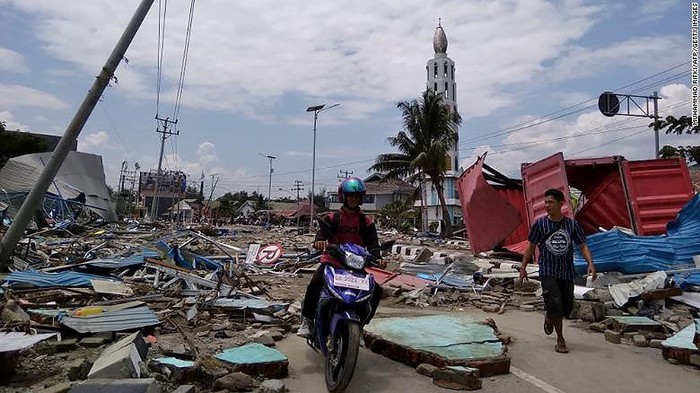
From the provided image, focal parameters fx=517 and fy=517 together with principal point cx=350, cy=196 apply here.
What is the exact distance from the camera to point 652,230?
10594mm

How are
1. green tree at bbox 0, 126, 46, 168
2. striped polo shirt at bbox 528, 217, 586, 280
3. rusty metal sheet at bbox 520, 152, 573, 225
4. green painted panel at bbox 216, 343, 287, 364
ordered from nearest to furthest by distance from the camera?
1. green painted panel at bbox 216, 343, 287, 364
2. striped polo shirt at bbox 528, 217, 586, 280
3. rusty metal sheet at bbox 520, 152, 573, 225
4. green tree at bbox 0, 126, 46, 168

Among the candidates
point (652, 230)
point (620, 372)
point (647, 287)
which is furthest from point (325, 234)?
point (652, 230)

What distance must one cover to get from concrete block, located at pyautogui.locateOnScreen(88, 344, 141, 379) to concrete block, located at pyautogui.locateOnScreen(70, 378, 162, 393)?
324 millimetres

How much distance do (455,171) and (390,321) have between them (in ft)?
171

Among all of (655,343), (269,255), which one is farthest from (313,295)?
(269,255)

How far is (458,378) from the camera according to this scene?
4.11 metres

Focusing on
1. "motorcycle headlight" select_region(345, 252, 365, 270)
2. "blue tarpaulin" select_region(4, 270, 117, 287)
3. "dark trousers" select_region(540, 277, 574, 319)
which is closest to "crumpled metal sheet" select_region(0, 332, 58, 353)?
"motorcycle headlight" select_region(345, 252, 365, 270)

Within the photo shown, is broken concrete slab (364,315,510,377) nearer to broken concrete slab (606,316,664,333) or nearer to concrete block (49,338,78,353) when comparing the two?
broken concrete slab (606,316,664,333)

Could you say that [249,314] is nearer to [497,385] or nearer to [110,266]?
[497,385]

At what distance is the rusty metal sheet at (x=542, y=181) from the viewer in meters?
11.0

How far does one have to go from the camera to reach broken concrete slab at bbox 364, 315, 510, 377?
449 cm

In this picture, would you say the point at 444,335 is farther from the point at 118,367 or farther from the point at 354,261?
the point at 118,367

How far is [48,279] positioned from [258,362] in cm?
537

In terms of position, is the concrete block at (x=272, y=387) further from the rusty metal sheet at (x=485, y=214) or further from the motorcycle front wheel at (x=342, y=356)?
the rusty metal sheet at (x=485, y=214)
